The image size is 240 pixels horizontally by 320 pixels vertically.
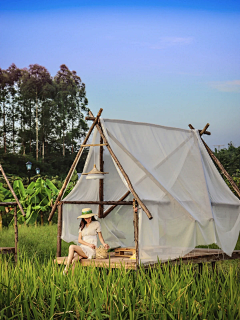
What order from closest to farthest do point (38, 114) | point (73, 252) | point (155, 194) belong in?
point (73, 252) → point (155, 194) → point (38, 114)

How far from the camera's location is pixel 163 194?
6719 millimetres

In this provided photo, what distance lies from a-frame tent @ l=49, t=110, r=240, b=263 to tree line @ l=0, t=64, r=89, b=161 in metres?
27.8

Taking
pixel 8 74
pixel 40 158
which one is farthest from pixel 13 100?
pixel 40 158

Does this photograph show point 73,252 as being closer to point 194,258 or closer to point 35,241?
point 194,258

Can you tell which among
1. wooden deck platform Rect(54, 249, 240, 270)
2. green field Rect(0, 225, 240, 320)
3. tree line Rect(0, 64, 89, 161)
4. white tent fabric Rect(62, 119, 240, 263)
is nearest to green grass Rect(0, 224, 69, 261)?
white tent fabric Rect(62, 119, 240, 263)

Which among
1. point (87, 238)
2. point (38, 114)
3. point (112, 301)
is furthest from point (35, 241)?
point (38, 114)

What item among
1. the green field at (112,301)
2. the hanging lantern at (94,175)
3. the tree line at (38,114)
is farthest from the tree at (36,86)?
the green field at (112,301)

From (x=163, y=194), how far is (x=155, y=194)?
0.16m

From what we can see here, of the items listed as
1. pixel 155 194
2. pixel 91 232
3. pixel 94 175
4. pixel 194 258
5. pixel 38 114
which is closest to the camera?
pixel 155 194

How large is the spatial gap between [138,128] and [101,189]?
157cm

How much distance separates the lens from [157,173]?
689cm

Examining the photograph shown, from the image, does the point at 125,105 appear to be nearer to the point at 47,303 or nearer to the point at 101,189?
the point at 101,189

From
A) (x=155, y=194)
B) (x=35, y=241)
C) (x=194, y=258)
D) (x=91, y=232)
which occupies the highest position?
(x=155, y=194)

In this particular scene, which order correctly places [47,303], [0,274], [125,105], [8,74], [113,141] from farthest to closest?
[8,74] < [125,105] < [113,141] < [0,274] < [47,303]
